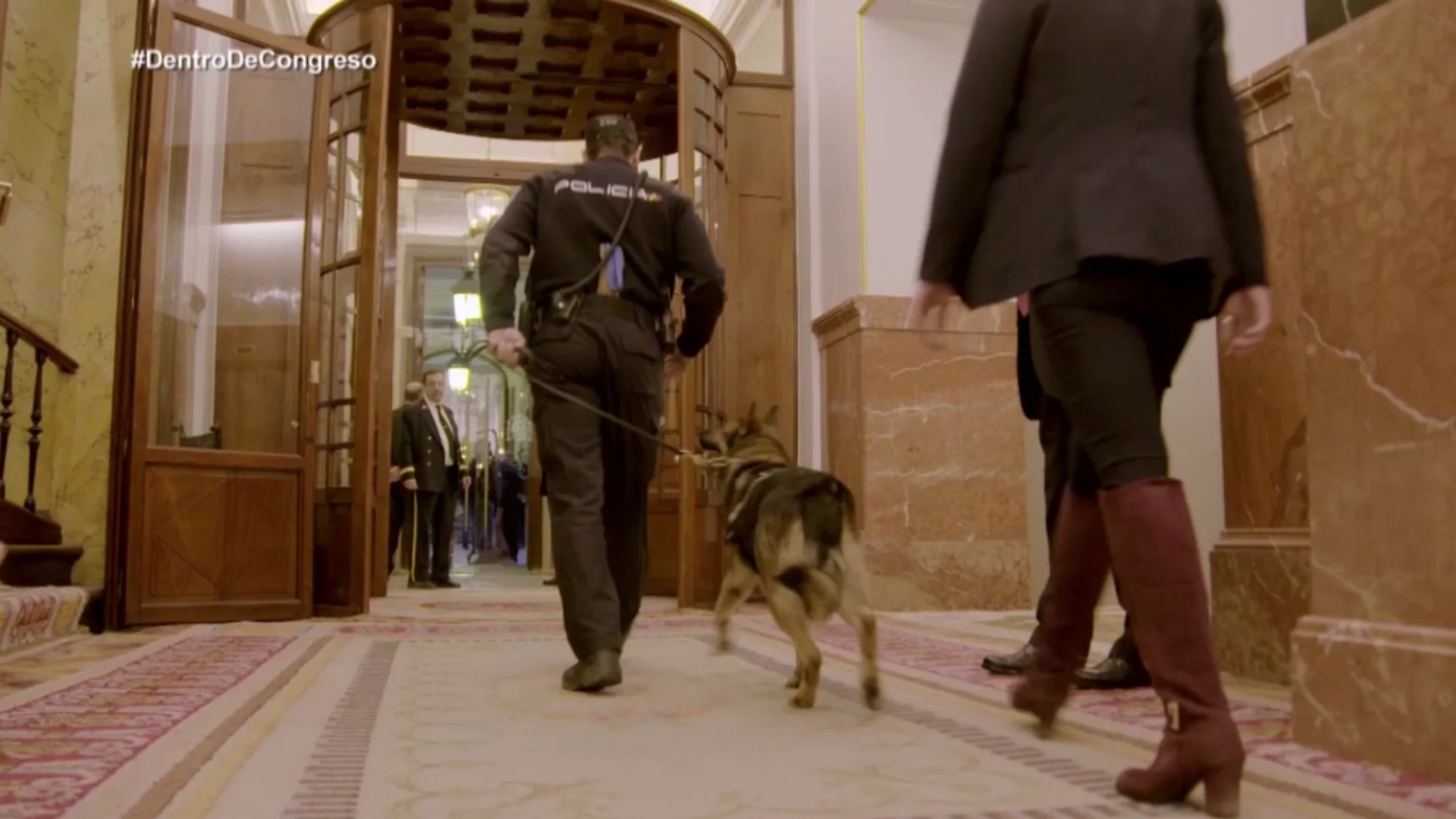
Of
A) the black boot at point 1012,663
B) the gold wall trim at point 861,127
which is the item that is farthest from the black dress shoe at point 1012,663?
the gold wall trim at point 861,127

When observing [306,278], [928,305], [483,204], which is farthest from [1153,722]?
[483,204]

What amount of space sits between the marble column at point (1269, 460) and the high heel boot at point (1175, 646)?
Result: 1429 mm

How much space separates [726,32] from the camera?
29.1ft

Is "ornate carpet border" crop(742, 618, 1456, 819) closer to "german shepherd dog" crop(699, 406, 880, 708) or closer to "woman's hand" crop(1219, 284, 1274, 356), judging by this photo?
"german shepherd dog" crop(699, 406, 880, 708)

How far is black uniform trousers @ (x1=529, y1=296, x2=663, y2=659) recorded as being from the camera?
3.02m

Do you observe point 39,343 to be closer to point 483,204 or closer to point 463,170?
point 463,170

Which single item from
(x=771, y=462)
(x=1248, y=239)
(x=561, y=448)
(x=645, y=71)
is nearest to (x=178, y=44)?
(x=645, y=71)

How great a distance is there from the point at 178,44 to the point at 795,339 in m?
3.66

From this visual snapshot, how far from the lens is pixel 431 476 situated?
813 cm

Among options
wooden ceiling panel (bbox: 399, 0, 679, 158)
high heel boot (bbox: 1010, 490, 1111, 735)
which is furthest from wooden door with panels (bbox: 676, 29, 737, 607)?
high heel boot (bbox: 1010, 490, 1111, 735)

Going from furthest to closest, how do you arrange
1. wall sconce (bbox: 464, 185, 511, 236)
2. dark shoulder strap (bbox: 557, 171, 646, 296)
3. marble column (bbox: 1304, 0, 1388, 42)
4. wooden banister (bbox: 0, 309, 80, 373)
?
1. wall sconce (bbox: 464, 185, 511, 236)
2. wooden banister (bbox: 0, 309, 80, 373)
3. dark shoulder strap (bbox: 557, 171, 646, 296)
4. marble column (bbox: 1304, 0, 1388, 42)

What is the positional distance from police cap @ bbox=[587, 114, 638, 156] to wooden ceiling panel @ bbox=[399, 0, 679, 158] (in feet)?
10.0

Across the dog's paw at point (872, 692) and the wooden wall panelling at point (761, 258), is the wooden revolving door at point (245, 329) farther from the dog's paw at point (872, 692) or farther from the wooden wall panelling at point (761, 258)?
the dog's paw at point (872, 692)

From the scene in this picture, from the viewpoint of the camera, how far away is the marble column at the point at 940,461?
578 centimetres
